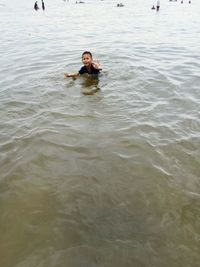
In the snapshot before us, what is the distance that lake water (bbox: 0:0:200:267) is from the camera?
10.9ft

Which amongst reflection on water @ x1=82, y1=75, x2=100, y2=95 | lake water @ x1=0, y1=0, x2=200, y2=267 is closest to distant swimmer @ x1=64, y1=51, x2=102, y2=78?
reflection on water @ x1=82, y1=75, x2=100, y2=95

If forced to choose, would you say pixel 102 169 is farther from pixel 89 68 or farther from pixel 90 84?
pixel 89 68

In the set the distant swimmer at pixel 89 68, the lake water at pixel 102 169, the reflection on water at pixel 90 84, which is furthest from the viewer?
the distant swimmer at pixel 89 68

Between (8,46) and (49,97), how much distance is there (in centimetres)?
859

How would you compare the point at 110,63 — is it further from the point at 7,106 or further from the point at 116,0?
the point at 116,0

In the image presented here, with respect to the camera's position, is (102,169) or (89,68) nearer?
(102,169)

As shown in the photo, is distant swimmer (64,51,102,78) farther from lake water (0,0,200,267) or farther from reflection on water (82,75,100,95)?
lake water (0,0,200,267)

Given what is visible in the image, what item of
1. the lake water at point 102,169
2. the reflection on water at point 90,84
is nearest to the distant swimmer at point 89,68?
the reflection on water at point 90,84

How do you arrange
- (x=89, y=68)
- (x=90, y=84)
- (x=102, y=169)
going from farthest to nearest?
(x=89, y=68)
(x=90, y=84)
(x=102, y=169)

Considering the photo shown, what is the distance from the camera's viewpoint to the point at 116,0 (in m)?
59.1

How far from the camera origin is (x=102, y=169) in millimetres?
4637

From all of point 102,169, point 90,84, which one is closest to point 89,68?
point 90,84

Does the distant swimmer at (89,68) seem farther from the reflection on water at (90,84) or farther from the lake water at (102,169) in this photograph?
the lake water at (102,169)

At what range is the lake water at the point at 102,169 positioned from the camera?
3.34 m
